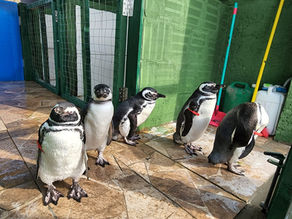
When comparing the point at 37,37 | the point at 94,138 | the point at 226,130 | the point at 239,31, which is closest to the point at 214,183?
the point at 226,130

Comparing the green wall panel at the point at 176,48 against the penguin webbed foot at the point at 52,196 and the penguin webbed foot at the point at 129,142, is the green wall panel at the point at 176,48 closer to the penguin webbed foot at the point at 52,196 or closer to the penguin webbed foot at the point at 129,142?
the penguin webbed foot at the point at 129,142

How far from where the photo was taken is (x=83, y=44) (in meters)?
3.67

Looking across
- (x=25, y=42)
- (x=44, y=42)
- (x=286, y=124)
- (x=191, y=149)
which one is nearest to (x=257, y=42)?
(x=286, y=124)

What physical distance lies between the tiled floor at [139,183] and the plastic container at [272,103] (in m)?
0.61

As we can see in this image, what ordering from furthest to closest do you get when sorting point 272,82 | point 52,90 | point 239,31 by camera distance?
1. point 52,90
2. point 239,31
3. point 272,82

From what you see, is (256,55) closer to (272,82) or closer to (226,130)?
(272,82)

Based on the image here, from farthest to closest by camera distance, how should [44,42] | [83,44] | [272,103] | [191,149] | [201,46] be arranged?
[44,42], [201,46], [83,44], [272,103], [191,149]

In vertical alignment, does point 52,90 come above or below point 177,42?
below

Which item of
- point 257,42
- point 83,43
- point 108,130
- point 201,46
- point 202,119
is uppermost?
point 257,42

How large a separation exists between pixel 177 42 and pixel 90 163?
7.91ft

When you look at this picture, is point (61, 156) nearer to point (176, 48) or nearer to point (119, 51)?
point (119, 51)

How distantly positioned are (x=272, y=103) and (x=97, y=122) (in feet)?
10.5

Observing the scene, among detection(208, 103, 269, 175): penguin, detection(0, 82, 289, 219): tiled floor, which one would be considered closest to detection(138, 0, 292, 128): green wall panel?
detection(0, 82, 289, 219): tiled floor

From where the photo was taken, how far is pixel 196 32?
3658mm
